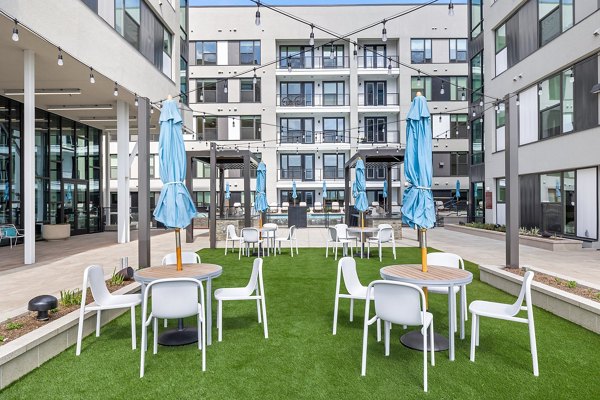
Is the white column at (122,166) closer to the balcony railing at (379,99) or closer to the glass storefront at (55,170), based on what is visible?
the glass storefront at (55,170)

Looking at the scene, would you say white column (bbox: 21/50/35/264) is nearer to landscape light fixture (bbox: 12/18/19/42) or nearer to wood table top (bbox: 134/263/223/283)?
landscape light fixture (bbox: 12/18/19/42)

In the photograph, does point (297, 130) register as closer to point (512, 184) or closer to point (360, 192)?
point (360, 192)

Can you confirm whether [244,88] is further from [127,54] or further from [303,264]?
[303,264]

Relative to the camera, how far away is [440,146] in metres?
30.4

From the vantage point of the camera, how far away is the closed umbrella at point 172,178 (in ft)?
15.5

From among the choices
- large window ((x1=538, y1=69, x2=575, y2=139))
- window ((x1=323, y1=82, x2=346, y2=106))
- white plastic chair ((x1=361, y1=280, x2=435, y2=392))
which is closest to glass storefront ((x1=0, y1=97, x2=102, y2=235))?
white plastic chair ((x1=361, y1=280, x2=435, y2=392))

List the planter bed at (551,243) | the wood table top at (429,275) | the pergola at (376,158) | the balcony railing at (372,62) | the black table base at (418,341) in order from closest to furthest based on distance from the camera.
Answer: the wood table top at (429,275), the black table base at (418,341), the planter bed at (551,243), the pergola at (376,158), the balcony railing at (372,62)

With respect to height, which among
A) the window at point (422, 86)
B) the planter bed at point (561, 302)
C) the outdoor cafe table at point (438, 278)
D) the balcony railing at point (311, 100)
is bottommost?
the planter bed at point (561, 302)

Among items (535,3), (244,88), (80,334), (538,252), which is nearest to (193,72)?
(244,88)

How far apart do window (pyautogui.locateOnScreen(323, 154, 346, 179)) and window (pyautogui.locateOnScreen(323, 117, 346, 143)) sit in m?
1.26

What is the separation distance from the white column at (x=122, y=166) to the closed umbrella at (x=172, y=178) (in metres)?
9.77

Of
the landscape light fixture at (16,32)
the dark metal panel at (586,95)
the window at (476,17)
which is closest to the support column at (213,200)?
the landscape light fixture at (16,32)

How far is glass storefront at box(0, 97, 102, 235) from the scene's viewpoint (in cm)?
1262

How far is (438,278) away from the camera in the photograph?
4.02 metres
